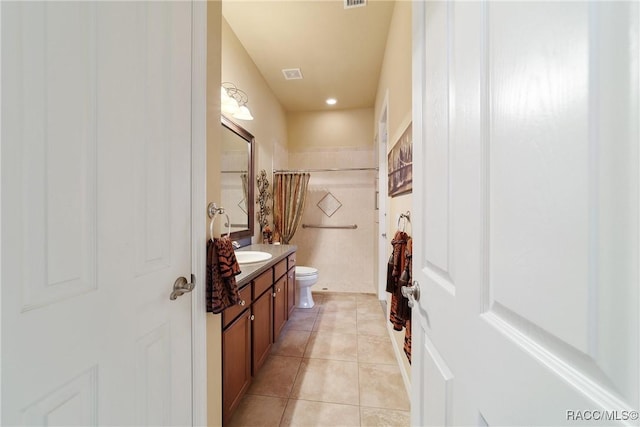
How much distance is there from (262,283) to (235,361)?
518 mm

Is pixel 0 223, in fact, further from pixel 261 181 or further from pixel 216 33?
pixel 261 181

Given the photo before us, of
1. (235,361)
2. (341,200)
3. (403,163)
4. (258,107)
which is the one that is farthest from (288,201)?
(235,361)

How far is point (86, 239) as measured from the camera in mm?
555

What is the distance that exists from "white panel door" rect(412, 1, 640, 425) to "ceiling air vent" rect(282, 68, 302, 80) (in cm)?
245

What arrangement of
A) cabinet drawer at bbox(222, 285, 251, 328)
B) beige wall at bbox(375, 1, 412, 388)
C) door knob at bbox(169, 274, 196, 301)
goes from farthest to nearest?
1. beige wall at bbox(375, 1, 412, 388)
2. cabinet drawer at bbox(222, 285, 251, 328)
3. door knob at bbox(169, 274, 196, 301)

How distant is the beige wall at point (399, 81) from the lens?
61.4 inches

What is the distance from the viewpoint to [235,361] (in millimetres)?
1365

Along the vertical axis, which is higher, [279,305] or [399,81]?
[399,81]

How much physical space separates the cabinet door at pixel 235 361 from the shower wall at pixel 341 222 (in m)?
2.24

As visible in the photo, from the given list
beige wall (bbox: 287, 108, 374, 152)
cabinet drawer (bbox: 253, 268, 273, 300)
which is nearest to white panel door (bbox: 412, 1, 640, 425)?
cabinet drawer (bbox: 253, 268, 273, 300)

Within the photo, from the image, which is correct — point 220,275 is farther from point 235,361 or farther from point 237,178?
point 237,178

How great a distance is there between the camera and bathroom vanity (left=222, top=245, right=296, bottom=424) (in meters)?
1.28

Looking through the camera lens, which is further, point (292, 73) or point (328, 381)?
point (292, 73)

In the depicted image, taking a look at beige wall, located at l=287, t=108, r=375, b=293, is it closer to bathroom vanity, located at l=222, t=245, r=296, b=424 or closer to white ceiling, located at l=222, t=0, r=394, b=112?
white ceiling, located at l=222, t=0, r=394, b=112
